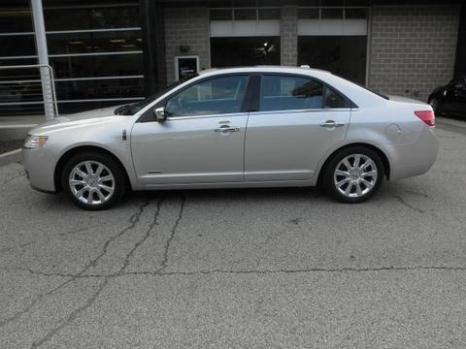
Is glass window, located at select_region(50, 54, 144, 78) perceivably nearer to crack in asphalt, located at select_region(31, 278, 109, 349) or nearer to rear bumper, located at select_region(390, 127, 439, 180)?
rear bumper, located at select_region(390, 127, 439, 180)

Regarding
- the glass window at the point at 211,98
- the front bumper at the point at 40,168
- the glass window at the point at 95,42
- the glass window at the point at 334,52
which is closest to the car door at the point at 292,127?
the glass window at the point at 211,98

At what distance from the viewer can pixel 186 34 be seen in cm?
1580

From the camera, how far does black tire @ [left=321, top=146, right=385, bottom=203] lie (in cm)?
536

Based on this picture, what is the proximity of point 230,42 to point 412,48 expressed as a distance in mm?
6512

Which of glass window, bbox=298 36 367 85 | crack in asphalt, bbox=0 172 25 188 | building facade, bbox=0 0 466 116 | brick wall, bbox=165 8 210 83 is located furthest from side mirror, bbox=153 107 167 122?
glass window, bbox=298 36 367 85

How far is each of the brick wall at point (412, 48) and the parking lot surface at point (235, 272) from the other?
37.7 ft

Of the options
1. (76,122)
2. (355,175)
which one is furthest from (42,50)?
(355,175)

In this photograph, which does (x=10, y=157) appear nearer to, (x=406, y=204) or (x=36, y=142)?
(x=36, y=142)

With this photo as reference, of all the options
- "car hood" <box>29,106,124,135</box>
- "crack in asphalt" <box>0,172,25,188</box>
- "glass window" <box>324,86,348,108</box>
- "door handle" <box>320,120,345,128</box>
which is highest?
"glass window" <box>324,86,348,108</box>

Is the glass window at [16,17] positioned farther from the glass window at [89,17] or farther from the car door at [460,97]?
the car door at [460,97]

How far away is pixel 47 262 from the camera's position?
13.2ft

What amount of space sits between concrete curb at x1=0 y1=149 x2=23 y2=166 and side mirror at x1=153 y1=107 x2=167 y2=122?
3.92 meters

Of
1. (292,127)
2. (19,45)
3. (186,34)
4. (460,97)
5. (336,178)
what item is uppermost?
(186,34)

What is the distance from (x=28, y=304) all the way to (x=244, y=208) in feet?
8.75
